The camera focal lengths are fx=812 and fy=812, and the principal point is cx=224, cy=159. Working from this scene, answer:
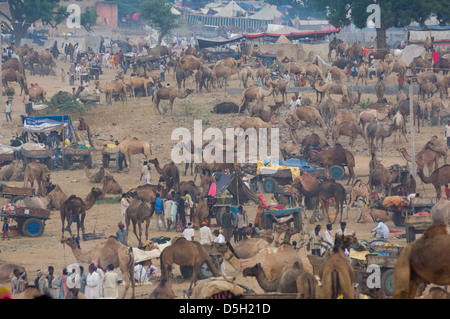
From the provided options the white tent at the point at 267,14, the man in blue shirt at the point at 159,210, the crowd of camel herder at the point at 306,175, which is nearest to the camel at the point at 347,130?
the crowd of camel herder at the point at 306,175

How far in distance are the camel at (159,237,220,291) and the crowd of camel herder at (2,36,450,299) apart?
0.02m

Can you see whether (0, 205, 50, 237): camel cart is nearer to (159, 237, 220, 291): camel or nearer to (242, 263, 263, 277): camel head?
(159, 237, 220, 291): camel

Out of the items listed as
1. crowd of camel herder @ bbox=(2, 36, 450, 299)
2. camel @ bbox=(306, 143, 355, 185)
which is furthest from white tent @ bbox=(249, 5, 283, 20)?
camel @ bbox=(306, 143, 355, 185)

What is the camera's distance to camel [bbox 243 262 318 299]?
37.2 feet

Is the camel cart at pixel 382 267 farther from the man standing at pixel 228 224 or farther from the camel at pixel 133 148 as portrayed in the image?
the camel at pixel 133 148

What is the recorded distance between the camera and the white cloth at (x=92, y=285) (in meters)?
13.9

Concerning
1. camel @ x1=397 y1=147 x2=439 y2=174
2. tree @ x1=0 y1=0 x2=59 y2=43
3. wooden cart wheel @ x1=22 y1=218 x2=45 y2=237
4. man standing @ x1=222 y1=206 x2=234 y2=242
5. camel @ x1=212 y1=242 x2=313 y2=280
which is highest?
tree @ x1=0 y1=0 x2=59 y2=43

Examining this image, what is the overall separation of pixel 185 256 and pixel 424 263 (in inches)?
285

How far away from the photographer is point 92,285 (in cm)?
1390

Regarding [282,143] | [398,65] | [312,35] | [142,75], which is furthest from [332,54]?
[282,143]

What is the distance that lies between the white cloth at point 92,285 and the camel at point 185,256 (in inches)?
58.7

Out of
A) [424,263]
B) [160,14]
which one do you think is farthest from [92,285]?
[160,14]

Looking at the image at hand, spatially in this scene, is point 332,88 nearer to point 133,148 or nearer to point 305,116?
point 305,116
